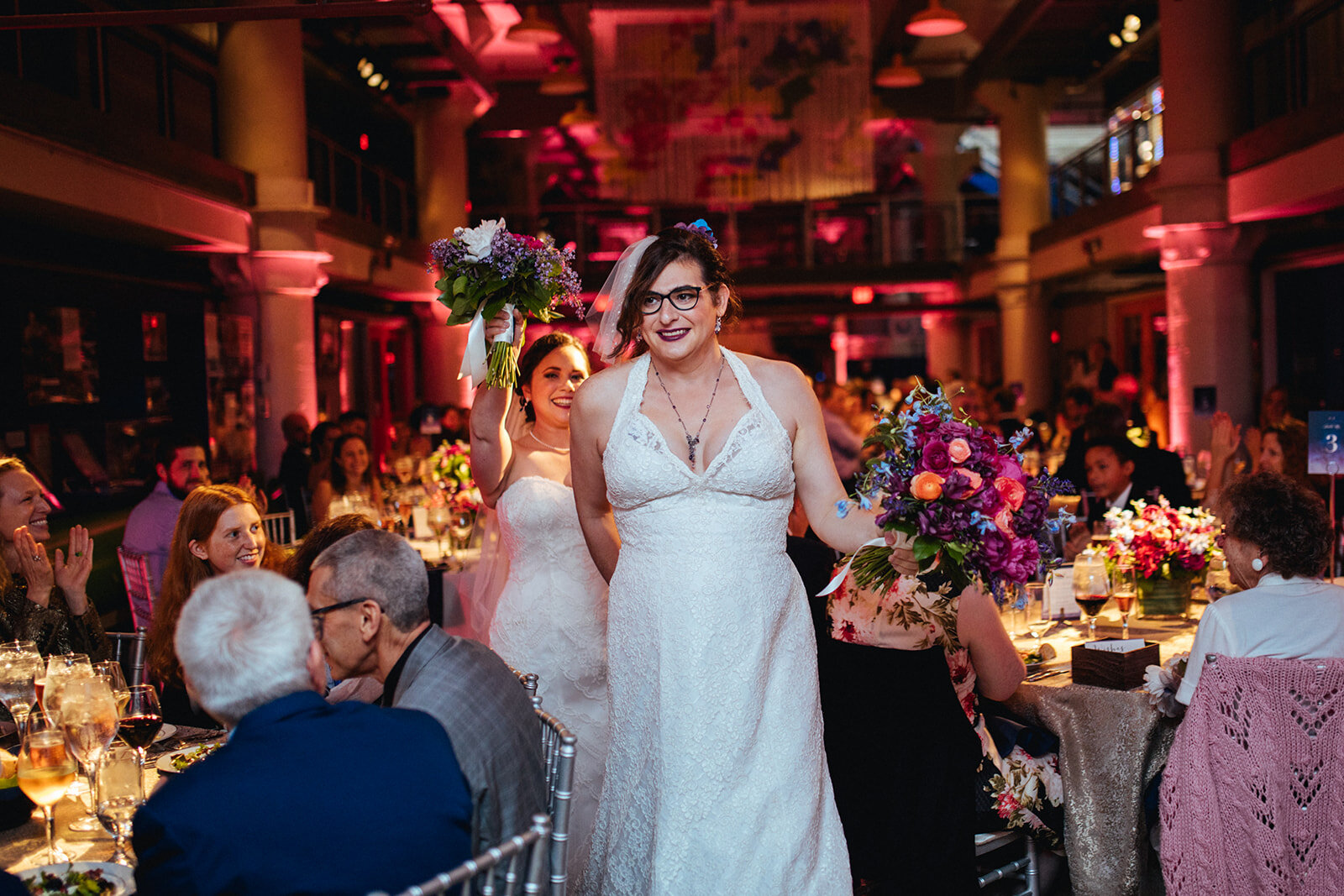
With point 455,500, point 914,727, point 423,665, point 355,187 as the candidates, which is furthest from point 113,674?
point 355,187

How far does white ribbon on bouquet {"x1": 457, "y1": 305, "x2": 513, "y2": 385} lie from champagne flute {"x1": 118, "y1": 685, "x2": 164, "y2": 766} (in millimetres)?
1141

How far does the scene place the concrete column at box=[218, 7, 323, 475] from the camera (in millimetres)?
8641

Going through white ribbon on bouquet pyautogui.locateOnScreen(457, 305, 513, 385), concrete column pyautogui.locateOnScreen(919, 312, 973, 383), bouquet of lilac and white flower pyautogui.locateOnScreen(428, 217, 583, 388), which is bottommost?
white ribbon on bouquet pyautogui.locateOnScreen(457, 305, 513, 385)

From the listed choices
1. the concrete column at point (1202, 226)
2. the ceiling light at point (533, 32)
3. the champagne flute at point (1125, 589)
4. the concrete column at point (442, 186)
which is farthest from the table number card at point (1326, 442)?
the concrete column at point (442, 186)

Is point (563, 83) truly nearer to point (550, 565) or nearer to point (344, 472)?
point (344, 472)

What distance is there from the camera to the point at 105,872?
5.71ft

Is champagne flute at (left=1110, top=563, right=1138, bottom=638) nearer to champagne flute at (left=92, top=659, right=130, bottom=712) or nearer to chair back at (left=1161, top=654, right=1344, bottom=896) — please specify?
chair back at (left=1161, top=654, right=1344, bottom=896)

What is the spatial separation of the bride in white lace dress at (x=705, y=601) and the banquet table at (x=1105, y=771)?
2.81 feet

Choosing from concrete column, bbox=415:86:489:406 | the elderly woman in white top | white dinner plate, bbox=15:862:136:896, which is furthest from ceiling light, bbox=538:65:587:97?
white dinner plate, bbox=15:862:136:896

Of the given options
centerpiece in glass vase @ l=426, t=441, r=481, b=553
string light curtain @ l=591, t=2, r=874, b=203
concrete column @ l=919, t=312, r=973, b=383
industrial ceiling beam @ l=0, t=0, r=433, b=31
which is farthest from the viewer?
concrete column @ l=919, t=312, r=973, b=383

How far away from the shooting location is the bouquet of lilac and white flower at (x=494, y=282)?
9.76 ft

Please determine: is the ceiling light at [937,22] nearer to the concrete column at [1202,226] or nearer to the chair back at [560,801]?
the concrete column at [1202,226]

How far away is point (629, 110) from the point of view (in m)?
11.5

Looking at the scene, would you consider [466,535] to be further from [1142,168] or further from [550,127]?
[550,127]
